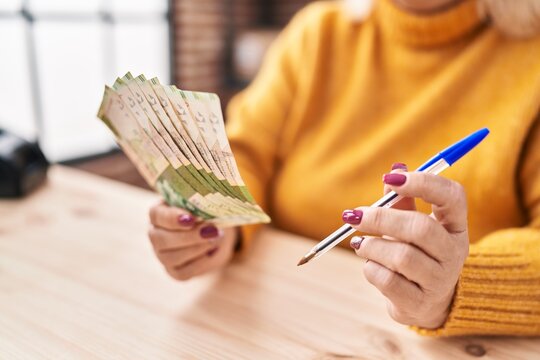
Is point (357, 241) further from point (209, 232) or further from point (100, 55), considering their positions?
point (100, 55)

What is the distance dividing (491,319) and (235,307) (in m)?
0.30

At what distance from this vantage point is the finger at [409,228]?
417mm

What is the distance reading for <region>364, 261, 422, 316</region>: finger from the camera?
44 centimetres

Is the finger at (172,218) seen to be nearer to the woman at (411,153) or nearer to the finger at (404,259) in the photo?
the woman at (411,153)

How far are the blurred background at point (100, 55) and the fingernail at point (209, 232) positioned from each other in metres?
1.12

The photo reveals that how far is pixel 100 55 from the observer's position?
7.71 ft

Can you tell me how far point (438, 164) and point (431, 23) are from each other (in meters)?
0.48

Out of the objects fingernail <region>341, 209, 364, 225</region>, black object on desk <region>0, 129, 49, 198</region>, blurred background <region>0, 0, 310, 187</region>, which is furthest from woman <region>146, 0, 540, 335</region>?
blurred background <region>0, 0, 310, 187</region>

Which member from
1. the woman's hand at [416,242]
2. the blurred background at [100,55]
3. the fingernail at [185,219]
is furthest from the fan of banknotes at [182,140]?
the blurred background at [100,55]

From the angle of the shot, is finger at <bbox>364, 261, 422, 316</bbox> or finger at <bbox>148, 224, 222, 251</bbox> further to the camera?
finger at <bbox>148, 224, 222, 251</bbox>

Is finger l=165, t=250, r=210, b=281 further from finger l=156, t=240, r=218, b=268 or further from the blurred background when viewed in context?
the blurred background

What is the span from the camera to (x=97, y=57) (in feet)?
7.68

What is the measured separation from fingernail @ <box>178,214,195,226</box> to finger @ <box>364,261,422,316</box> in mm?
251

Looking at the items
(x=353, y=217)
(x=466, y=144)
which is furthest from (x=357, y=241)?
(x=466, y=144)
